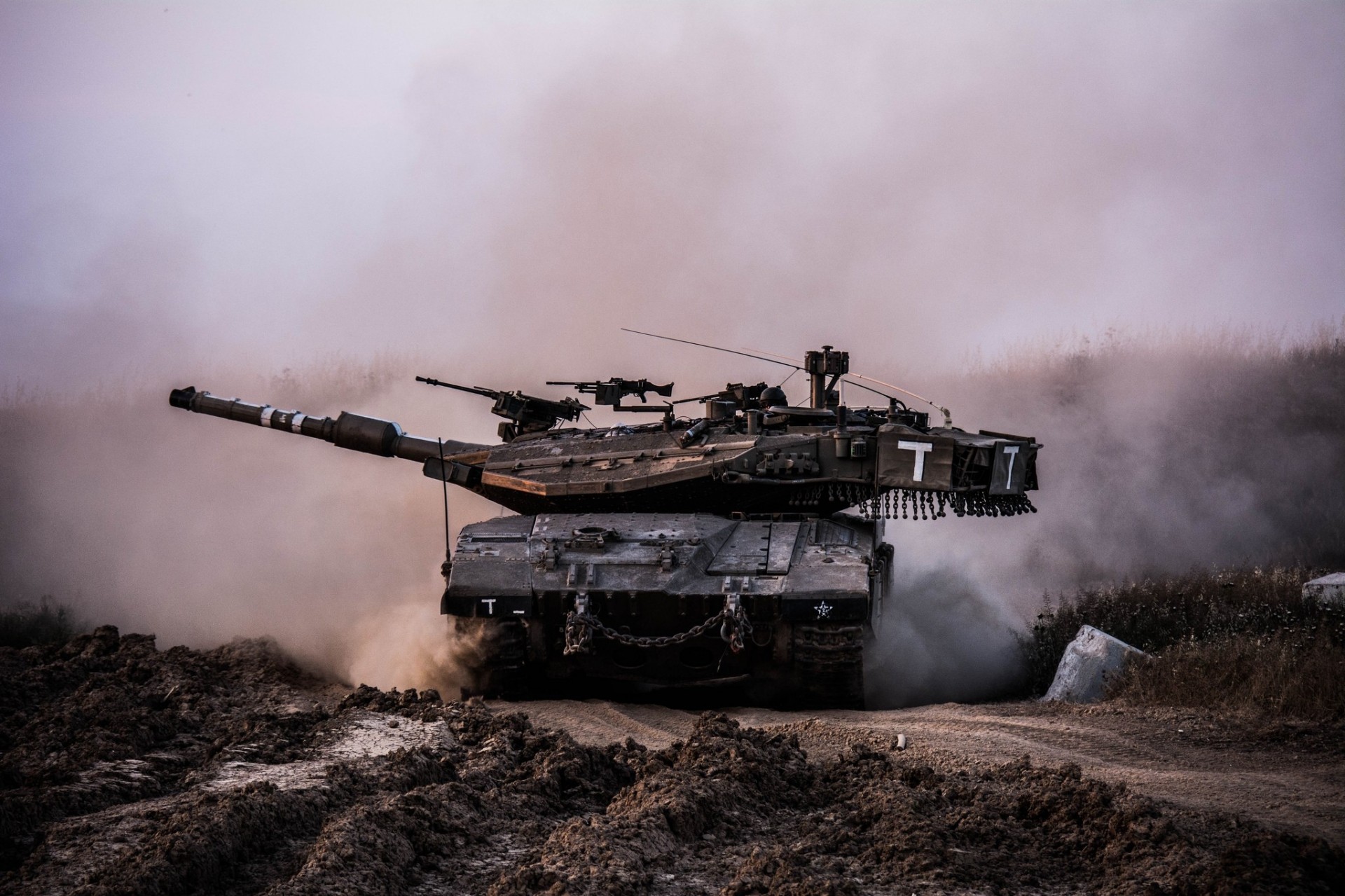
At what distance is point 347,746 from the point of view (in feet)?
25.9

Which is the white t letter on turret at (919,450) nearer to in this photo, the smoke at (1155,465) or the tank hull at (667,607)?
the tank hull at (667,607)

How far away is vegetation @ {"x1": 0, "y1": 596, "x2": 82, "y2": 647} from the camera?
13.7 m

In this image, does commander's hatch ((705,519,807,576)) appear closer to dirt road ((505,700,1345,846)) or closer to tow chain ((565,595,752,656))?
tow chain ((565,595,752,656))

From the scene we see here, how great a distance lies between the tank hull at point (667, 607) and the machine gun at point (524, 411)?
2456 millimetres

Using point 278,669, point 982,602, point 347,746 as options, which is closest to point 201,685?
point 278,669

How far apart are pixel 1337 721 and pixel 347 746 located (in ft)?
21.1

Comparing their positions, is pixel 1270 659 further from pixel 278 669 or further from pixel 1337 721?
pixel 278 669

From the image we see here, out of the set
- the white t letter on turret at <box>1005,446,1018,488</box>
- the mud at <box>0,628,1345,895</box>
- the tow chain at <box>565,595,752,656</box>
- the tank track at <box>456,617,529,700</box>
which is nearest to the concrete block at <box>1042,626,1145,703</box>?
the white t letter on turret at <box>1005,446,1018,488</box>

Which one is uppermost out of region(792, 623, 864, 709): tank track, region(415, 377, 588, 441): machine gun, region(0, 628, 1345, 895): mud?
region(415, 377, 588, 441): machine gun

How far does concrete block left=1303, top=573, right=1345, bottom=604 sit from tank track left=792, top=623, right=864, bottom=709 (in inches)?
222

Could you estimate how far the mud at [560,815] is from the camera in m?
5.31

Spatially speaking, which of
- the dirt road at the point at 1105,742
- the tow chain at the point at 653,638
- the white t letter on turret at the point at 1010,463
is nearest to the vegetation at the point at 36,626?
Result: the dirt road at the point at 1105,742

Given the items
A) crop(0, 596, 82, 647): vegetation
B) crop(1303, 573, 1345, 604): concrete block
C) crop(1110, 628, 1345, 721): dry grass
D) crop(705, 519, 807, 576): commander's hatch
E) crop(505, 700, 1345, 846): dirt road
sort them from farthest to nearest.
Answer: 1. crop(0, 596, 82, 647): vegetation
2. crop(1303, 573, 1345, 604): concrete block
3. crop(705, 519, 807, 576): commander's hatch
4. crop(1110, 628, 1345, 721): dry grass
5. crop(505, 700, 1345, 846): dirt road

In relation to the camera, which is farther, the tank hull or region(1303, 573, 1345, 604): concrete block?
region(1303, 573, 1345, 604): concrete block
